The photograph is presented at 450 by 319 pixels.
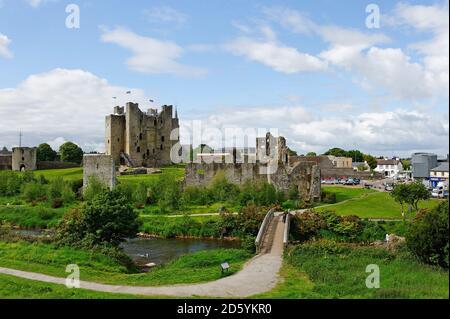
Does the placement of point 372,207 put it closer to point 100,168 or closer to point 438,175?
point 100,168

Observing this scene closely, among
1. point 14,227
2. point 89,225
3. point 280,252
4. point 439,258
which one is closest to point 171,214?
point 14,227

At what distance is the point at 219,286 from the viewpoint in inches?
794

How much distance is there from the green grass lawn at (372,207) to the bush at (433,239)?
26.2 meters

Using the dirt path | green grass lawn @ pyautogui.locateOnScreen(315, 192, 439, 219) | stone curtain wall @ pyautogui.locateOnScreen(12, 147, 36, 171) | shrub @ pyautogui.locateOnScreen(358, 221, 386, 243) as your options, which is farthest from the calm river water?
stone curtain wall @ pyautogui.locateOnScreen(12, 147, 36, 171)

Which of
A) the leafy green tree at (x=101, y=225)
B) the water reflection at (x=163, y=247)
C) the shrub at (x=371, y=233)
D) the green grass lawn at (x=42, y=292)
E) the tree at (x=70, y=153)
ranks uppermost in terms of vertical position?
the tree at (x=70, y=153)

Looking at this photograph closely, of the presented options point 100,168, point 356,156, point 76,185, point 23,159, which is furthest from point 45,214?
point 356,156

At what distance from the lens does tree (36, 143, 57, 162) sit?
123m

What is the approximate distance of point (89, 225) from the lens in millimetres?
33031

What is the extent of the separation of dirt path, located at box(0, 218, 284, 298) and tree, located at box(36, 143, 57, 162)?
10585 centimetres

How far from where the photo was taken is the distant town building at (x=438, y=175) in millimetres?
80169

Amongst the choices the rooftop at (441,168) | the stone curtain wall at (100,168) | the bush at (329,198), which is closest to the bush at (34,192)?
the stone curtain wall at (100,168)

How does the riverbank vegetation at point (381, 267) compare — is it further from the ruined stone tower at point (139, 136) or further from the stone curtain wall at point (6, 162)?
the stone curtain wall at point (6, 162)

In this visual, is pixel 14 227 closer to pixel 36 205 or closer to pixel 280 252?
pixel 36 205
